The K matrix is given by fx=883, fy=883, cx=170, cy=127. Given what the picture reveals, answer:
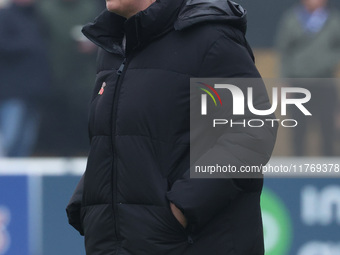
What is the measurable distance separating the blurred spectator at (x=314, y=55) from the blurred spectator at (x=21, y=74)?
1.63 m

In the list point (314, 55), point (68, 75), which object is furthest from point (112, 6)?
point (314, 55)

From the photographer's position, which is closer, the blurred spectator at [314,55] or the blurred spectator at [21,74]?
the blurred spectator at [314,55]

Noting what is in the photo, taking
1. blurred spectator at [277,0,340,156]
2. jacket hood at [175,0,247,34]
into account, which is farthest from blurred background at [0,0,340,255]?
jacket hood at [175,0,247,34]

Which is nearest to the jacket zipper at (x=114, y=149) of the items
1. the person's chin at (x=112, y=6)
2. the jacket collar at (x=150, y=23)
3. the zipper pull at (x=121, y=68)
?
the zipper pull at (x=121, y=68)

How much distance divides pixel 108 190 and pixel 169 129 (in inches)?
11.7

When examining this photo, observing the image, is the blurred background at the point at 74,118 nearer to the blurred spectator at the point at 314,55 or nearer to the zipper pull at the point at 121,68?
the blurred spectator at the point at 314,55

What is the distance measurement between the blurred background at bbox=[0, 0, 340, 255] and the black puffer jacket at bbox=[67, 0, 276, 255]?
2.81 meters

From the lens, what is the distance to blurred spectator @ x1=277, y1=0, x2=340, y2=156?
5840mm

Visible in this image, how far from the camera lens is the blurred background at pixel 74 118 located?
5863 mm

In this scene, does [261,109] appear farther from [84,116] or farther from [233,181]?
[84,116]

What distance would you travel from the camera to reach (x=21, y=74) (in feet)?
19.8

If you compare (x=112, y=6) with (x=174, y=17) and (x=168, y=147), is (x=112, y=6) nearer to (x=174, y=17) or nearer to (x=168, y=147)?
(x=174, y=17)

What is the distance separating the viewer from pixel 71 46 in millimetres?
5918
